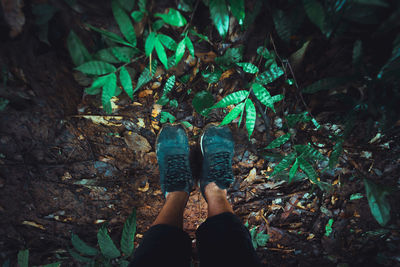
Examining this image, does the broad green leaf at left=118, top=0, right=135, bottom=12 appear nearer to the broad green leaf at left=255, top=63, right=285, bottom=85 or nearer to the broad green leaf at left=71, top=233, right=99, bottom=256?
the broad green leaf at left=255, top=63, right=285, bottom=85

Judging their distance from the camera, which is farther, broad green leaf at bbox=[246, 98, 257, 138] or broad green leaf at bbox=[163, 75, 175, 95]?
broad green leaf at bbox=[163, 75, 175, 95]

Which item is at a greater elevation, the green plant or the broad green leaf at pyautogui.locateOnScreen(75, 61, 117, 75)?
the broad green leaf at pyautogui.locateOnScreen(75, 61, 117, 75)

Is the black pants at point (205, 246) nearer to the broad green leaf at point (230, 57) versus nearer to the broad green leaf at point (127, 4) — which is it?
the broad green leaf at point (230, 57)

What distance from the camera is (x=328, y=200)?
119 centimetres

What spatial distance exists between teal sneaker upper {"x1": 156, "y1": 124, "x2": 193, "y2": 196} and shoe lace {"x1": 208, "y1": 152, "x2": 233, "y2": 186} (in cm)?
21

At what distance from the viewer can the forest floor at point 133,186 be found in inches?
38.6

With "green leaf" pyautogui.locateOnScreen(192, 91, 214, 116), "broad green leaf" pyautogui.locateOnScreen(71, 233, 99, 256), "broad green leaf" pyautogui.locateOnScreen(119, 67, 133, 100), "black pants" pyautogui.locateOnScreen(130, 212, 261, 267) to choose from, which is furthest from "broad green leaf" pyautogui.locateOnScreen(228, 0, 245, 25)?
"broad green leaf" pyautogui.locateOnScreen(71, 233, 99, 256)

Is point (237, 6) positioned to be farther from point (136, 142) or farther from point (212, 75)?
point (136, 142)

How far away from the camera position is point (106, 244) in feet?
3.41

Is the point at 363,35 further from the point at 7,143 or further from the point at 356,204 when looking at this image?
the point at 7,143

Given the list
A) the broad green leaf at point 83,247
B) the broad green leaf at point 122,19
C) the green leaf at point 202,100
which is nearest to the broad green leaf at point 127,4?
the broad green leaf at point 122,19

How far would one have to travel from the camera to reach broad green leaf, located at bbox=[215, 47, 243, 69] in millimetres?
793

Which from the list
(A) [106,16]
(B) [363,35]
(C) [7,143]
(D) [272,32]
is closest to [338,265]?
(B) [363,35]

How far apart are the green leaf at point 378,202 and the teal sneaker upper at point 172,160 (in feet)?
3.40
